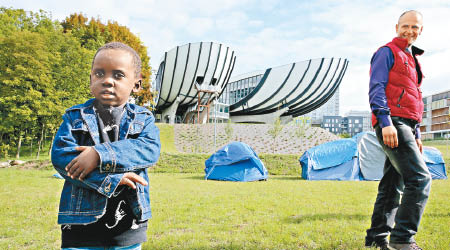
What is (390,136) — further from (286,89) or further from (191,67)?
(286,89)

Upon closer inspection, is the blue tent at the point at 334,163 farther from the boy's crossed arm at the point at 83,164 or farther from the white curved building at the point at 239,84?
the white curved building at the point at 239,84

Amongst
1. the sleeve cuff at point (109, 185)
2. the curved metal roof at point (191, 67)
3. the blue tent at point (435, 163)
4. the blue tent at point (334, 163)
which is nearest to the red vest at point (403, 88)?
the sleeve cuff at point (109, 185)

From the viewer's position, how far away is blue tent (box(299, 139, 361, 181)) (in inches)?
400

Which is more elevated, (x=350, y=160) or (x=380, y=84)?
(x=380, y=84)

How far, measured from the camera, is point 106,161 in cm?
123

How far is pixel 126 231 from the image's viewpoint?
1396 millimetres

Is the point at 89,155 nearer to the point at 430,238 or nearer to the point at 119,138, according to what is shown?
the point at 119,138

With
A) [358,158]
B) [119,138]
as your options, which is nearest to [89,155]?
[119,138]

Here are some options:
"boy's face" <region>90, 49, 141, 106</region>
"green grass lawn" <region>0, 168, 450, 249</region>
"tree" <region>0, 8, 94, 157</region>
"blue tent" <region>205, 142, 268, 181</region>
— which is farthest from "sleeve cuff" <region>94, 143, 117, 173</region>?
"tree" <region>0, 8, 94, 157</region>

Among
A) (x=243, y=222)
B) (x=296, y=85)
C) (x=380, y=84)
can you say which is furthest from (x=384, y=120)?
(x=296, y=85)

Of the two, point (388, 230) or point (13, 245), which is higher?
point (388, 230)

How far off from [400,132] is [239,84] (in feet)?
192

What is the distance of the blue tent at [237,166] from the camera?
32.5 feet

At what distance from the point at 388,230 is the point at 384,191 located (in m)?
0.34
